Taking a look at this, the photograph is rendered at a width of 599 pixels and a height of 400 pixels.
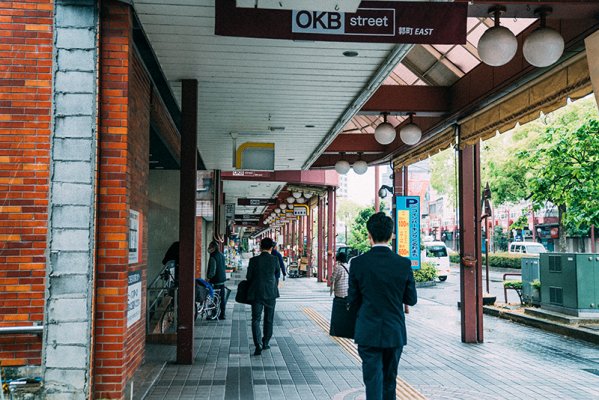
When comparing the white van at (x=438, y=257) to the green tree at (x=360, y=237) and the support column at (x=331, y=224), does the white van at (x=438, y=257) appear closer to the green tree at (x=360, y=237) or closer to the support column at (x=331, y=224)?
the support column at (x=331, y=224)

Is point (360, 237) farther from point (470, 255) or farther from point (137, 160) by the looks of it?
point (137, 160)

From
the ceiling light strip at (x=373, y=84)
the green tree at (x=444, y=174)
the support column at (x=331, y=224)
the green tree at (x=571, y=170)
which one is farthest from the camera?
the green tree at (x=444, y=174)

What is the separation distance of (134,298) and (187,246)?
202 centimetres

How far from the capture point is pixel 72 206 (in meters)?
5.44

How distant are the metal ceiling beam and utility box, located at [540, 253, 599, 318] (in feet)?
15.2

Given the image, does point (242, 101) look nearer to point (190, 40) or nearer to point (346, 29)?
point (190, 40)

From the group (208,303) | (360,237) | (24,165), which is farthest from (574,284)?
(360,237)

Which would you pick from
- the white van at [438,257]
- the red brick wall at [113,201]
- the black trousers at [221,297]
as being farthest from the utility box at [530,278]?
the white van at [438,257]

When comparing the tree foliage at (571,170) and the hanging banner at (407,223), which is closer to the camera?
the hanging banner at (407,223)

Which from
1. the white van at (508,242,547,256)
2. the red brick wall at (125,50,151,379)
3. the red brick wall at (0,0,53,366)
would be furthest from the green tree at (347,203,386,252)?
the red brick wall at (0,0,53,366)

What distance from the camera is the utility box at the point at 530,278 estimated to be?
46.5 ft

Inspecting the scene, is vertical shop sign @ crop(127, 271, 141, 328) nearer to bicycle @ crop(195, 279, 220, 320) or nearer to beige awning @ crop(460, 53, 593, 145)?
beige awning @ crop(460, 53, 593, 145)

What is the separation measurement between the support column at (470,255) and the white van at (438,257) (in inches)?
705

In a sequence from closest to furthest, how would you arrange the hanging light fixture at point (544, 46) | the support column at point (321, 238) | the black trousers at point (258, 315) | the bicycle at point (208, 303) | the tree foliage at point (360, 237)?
the hanging light fixture at point (544, 46)
the black trousers at point (258, 315)
the bicycle at point (208, 303)
the support column at point (321, 238)
the tree foliage at point (360, 237)
